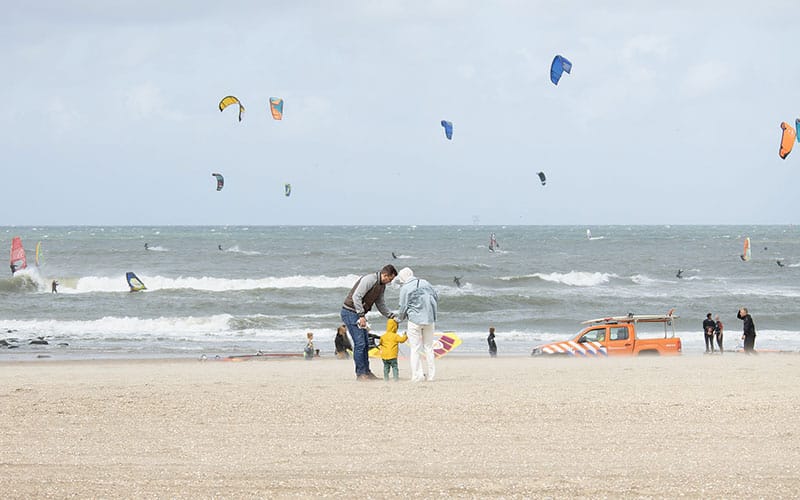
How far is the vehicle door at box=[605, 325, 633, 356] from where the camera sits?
16.8 m

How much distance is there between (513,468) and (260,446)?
5.90 feet

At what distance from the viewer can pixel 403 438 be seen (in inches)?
267

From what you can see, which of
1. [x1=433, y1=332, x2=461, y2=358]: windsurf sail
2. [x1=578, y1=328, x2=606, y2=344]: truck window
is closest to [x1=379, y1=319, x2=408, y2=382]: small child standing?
[x1=433, y1=332, x2=461, y2=358]: windsurf sail

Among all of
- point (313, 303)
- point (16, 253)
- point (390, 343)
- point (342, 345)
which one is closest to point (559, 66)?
point (342, 345)

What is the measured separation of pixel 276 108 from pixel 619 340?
15.7 metres

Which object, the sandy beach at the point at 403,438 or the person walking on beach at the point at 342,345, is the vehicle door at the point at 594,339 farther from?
the sandy beach at the point at 403,438

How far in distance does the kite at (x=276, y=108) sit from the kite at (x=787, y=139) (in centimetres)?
1423

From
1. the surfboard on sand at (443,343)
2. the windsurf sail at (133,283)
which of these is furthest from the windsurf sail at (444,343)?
the windsurf sail at (133,283)

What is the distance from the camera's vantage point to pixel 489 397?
28.9 feet

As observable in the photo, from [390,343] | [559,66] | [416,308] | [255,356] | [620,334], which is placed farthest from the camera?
[559,66]

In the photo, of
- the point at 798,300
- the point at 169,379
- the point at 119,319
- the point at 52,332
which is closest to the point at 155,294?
the point at 119,319

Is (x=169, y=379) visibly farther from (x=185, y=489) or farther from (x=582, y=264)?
(x=582, y=264)

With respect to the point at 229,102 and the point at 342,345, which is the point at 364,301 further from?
the point at 229,102

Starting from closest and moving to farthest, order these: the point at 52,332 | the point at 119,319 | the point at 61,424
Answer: the point at 61,424 < the point at 52,332 < the point at 119,319
